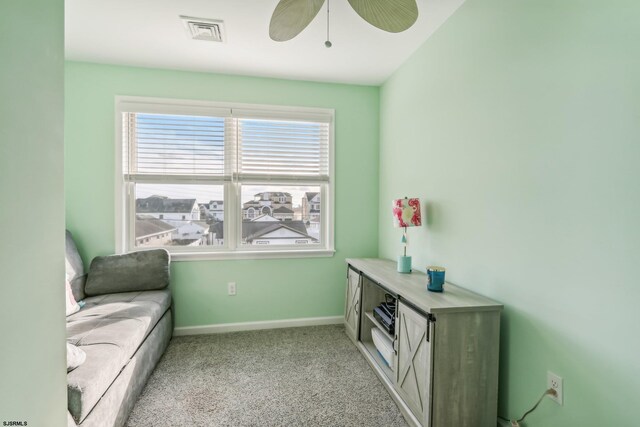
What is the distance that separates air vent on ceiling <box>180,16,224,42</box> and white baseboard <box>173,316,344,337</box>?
2.51 metres

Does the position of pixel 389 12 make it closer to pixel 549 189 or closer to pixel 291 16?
pixel 291 16

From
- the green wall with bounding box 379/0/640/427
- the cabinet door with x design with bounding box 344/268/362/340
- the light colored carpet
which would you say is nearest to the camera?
the green wall with bounding box 379/0/640/427

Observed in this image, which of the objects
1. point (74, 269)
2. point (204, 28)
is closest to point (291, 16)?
point (204, 28)

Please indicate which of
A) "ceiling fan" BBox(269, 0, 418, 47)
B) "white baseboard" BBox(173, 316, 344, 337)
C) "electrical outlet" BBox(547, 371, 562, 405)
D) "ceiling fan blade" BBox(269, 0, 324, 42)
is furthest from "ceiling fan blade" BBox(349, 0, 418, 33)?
"white baseboard" BBox(173, 316, 344, 337)

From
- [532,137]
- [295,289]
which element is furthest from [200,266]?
[532,137]

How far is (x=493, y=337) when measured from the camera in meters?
1.53

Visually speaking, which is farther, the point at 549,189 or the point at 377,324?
the point at 377,324

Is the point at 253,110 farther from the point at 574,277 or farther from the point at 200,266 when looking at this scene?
the point at 574,277

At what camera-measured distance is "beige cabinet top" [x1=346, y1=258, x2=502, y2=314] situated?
151 centimetres

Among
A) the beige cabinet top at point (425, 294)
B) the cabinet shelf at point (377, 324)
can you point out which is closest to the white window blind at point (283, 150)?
the beige cabinet top at point (425, 294)

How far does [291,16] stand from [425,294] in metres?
1.67

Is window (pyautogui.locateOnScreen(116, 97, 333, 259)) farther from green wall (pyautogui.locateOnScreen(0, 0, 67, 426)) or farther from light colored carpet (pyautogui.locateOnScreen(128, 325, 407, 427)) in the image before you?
green wall (pyautogui.locateOnScreen(0, 0, 67, 426))

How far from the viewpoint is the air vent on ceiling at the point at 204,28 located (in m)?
2.04

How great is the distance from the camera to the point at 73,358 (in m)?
1.32
